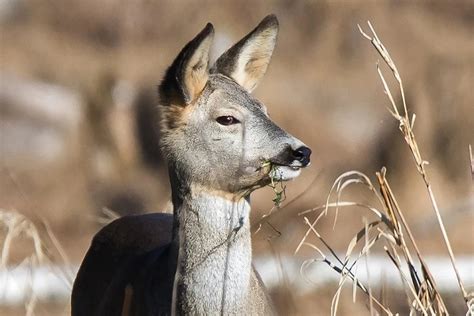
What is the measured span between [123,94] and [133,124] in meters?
0.40

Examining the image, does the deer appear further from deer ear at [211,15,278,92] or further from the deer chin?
deer ear at [211,15,278,92]

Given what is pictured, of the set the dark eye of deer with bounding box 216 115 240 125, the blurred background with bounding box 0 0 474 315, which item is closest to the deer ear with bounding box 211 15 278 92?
the dark eye of deer with bounding box 216 115 240 125

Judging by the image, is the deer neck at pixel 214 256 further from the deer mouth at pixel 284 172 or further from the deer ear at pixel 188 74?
the deer ear at pixel 188 74

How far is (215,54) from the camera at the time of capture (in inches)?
545

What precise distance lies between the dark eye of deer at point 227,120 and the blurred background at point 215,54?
334 inches

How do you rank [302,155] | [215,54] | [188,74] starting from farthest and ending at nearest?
1. [215,54]
2. [188,74]
3. [302,155]

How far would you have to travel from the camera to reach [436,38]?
15773 mm

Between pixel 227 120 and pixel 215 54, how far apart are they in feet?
27.8

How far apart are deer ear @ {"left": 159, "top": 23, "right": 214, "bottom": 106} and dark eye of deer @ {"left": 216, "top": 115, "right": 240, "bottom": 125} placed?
157 millimetres

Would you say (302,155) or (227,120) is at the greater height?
(227,120)

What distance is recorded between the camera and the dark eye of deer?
5.40 metres

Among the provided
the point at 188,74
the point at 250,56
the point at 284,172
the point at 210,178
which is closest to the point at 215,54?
the point at 250,56

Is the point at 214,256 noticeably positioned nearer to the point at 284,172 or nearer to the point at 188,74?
the point at 284,172

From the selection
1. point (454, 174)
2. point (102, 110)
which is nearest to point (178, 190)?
point (454, 174)
